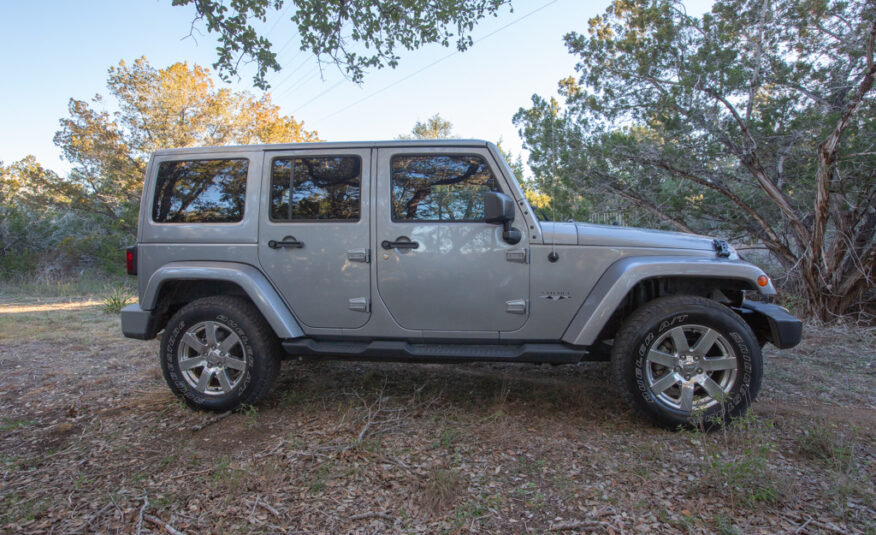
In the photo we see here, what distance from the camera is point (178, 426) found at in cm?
309

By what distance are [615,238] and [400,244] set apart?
4.69ft

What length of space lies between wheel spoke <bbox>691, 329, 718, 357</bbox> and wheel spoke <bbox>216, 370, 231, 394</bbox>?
3.08 metres

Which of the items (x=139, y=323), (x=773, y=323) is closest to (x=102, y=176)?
(x=139, y=323)

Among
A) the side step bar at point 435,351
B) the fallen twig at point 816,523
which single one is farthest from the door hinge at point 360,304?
the fallen twig at point 816,523

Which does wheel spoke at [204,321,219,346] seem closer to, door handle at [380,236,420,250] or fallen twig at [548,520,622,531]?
door handle at [380,236,420,250]

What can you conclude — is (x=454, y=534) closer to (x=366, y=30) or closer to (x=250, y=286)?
(x=250, y=286)

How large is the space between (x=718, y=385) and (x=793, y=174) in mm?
5284

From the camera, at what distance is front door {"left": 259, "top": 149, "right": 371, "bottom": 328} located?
3201mm

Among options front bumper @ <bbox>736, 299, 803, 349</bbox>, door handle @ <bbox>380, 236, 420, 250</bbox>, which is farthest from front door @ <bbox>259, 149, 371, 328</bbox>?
front bumper @ <bbox>736, 299, 803, 349</bbox>

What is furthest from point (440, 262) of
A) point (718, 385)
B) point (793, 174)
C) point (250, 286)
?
point (793, 174)

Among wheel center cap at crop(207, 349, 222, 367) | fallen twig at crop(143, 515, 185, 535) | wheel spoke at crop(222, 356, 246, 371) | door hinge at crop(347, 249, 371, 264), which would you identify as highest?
door hinge at crop(347, 249, 371, 264)

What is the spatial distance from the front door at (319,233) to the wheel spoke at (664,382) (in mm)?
1906

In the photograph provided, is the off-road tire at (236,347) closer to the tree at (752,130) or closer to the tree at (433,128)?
the tree at (752,130)

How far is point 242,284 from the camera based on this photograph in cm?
316
